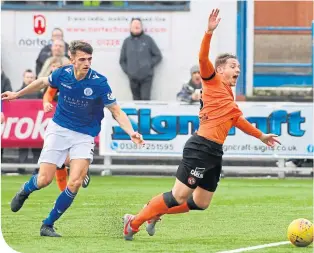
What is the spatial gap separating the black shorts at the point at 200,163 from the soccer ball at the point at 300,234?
3.02 ft

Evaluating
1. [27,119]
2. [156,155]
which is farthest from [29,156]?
[156,155]

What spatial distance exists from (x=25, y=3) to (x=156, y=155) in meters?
4.45

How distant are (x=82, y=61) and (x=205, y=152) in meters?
1.79

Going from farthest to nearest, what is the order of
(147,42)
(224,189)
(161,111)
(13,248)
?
(147,42), (161,111), (224,189), (13,248)

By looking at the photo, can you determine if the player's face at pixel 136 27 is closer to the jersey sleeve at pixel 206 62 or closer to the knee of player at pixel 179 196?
the jersey sleeve at pixel 206 62

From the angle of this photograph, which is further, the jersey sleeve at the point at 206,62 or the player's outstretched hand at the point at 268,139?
the player's outstretched hand at the point at 268,139

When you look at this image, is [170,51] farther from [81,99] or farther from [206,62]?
[206,62]

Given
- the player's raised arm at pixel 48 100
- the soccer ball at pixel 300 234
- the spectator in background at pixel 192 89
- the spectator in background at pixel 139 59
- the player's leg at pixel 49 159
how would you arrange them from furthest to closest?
the spectator in background at pixel 139 59 < the spectator in background at pixel 192 89 < the player's raised arm at pixel 48 100 < the player's leg at pixel 49 159 < the soccer ball at pixel 300 234

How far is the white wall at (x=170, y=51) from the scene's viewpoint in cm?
2300

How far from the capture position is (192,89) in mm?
21391

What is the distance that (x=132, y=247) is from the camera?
11.5 m

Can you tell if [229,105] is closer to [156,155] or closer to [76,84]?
[76,84]

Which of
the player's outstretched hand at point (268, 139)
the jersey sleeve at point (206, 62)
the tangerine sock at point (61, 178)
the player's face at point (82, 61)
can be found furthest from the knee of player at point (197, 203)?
the tangerine sock at point (61, 178)

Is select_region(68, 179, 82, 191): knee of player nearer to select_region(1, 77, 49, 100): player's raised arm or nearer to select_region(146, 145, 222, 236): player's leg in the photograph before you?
select_region(146, 145, 222, 236): player's leg
